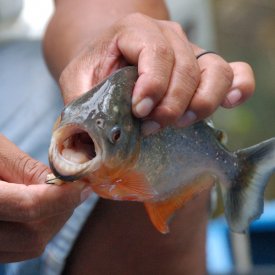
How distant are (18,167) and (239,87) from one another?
1.24 feet

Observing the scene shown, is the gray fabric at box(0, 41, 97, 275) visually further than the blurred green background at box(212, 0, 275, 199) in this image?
No

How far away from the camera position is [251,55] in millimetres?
3621

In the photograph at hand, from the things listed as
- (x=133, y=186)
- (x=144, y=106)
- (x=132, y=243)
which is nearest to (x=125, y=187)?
(x=133, y=186)

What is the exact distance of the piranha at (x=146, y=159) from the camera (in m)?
1.00

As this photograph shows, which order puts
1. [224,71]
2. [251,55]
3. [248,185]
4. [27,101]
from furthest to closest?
[251,55] < [27,101] < [248,185] < [224,71]

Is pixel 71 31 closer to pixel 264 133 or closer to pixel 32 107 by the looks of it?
pixel 32 107

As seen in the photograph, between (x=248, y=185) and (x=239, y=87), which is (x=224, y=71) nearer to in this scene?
(x=239, y=87)

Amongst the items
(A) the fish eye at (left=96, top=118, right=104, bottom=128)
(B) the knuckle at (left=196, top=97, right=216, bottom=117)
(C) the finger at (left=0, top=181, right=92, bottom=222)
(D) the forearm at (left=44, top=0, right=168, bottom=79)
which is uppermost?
(A) the fish eye at (left=96, top=118, right=104, bottom=128)

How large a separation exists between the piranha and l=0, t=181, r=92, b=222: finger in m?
0.03

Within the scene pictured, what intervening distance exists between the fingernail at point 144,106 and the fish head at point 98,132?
0.06 ft

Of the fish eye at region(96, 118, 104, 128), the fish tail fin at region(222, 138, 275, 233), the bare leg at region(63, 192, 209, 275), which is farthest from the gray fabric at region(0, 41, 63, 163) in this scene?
the fish eye at region(96, 118, 104, 128)

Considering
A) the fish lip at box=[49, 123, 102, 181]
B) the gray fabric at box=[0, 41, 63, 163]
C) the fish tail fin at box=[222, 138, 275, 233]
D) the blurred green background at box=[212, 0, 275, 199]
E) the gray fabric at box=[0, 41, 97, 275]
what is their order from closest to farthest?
the fish lip at box=[49, 123, 102, 181]
the fish tail fin at box=[222, 138, 275, 233]
the gray fabric at box=[0, 41, 97, 275]
the gray fabric at box=[0, 41, 63, 163]
the blurred green background at box=[212, 0, 275, 199]

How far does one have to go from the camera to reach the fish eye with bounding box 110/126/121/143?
105 cm

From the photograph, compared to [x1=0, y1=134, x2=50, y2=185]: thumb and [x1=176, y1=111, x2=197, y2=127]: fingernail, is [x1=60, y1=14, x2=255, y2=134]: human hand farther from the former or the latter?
[x1=0, y1=134, x2=50, y2=185]: thumb
